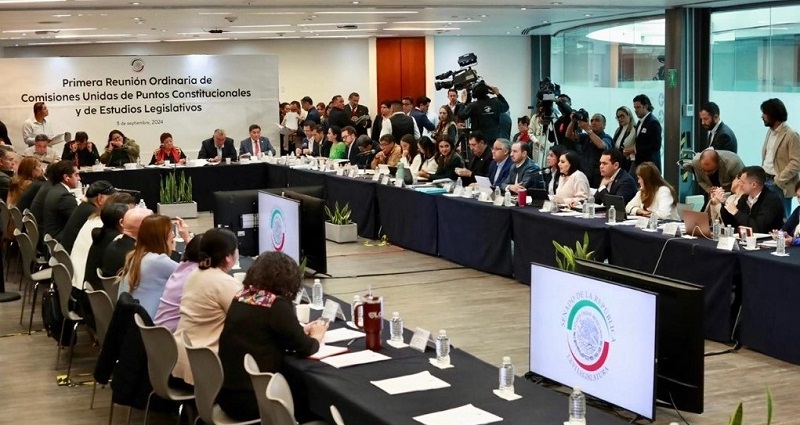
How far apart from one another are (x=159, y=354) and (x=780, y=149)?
6856 millimetres

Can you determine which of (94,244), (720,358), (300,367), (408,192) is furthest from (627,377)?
(408,192)

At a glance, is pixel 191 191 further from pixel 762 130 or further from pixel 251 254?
pixel 762 130

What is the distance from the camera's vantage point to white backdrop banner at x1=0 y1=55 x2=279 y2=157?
15969 mm

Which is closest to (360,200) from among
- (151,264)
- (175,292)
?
(151,264)

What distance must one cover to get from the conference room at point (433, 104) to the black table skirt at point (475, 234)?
0.02 meters

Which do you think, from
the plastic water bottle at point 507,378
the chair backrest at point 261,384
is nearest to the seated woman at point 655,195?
the plastic water bottle at point 507,378

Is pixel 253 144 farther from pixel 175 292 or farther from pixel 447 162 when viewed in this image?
pixel 175 292

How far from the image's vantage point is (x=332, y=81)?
A: 24203 mm

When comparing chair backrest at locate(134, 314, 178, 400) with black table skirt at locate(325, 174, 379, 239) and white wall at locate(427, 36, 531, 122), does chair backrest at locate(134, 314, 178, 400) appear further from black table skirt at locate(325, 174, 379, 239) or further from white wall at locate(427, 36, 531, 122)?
white wall at locate(427, 36, 531, 122)

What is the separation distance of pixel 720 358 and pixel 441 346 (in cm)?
289

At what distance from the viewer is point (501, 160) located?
33.6 feet

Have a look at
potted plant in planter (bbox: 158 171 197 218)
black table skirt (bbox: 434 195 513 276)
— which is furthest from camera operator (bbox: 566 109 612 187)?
potted plant in planter (bbox: 158 171 197 218)

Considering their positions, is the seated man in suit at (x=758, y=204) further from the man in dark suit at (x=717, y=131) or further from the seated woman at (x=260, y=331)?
the seated woman at (x=260, y=331)

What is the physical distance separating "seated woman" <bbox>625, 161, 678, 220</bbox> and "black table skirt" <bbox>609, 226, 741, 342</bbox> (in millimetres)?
561
